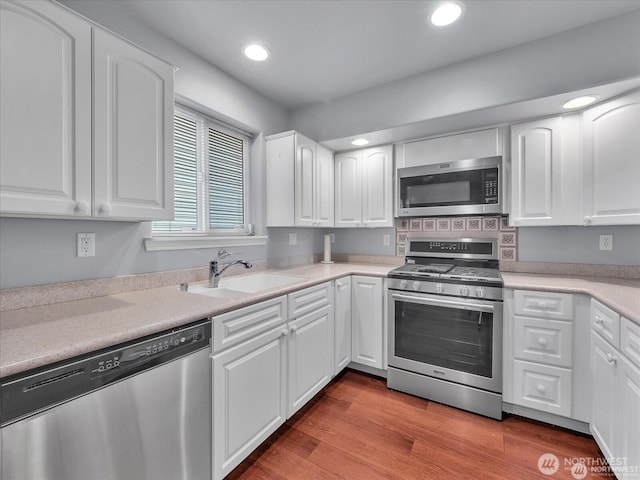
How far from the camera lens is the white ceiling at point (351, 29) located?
1.64m

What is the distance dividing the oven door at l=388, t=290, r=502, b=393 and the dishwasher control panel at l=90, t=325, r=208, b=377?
1.58 m

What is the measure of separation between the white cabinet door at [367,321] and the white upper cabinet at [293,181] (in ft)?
2.47

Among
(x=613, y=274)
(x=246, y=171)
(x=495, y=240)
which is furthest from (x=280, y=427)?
(x=613, y=274)

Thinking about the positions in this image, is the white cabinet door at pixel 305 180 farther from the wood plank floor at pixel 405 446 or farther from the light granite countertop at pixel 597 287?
the light granite countertop at pixel 597 287

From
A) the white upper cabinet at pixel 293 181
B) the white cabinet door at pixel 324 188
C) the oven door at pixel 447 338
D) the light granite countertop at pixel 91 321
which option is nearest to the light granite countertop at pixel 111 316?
the light granite countertop at pixel 91 321

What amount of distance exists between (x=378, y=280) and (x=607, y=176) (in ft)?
5.45

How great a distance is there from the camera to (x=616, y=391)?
1416 mm

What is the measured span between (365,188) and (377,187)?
0.13 m

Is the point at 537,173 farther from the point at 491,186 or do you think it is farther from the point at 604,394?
the point at 604,394

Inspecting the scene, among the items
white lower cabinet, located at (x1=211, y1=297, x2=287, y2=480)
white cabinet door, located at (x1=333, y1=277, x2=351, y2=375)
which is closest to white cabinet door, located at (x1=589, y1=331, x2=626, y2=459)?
white cabinet door, located at (x1=333, y1=277, x2=351, y2=375)

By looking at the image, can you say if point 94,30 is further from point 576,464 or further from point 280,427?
point 576,464

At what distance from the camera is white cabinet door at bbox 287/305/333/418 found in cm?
184

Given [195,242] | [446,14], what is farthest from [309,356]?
[446,14]

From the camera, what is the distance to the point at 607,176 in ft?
6.07
